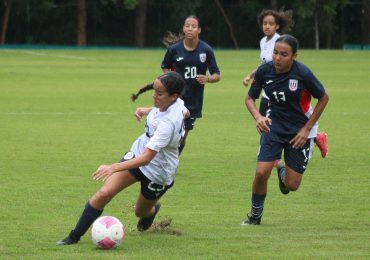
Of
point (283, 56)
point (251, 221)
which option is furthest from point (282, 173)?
point (283, 56)

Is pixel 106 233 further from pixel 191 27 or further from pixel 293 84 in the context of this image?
pixel 191 27

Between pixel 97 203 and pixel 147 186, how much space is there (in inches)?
19.4

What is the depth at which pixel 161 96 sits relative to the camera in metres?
7.86

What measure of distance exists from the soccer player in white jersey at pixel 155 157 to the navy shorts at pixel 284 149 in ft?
3.87

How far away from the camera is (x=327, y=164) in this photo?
44.9ft

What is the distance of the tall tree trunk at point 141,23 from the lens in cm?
5850

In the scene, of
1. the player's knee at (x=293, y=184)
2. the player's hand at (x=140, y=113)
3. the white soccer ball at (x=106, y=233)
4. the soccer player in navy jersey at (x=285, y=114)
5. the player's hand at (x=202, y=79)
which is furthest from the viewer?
the player's hand at (x=202, y=79)

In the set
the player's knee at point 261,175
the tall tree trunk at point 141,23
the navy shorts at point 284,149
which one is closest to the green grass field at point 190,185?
the player's knee at point 261,175

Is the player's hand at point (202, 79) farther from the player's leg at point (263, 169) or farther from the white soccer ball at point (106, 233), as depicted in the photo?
the white soccer ball at point (106, 233)

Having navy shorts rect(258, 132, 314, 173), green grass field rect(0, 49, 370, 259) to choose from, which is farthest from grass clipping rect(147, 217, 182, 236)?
navy shorts rect(258, 132, 314, 173)

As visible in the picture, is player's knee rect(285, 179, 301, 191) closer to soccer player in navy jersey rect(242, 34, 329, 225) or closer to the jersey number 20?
soccer player in navy jersey rect(242, 34, 329, 225)

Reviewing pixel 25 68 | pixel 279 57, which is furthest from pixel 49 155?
pixel 25 68

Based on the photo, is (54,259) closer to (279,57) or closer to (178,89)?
(178,89)

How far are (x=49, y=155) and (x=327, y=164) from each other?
3986 mm
